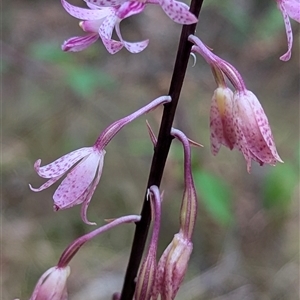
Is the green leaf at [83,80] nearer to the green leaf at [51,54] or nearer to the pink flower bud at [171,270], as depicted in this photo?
the green leaf at [51,54]

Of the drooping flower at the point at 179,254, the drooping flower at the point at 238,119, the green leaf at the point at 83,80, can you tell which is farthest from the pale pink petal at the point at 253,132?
the green leaf at the point at 83,80

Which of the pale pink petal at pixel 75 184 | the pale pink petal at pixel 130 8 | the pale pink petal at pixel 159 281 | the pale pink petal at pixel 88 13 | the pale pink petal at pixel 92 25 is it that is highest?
the pale pink petal at pixel 130 8

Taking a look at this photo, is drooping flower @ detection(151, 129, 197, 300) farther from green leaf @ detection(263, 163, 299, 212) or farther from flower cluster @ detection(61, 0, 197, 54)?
green leaf @ detection(263, 163, 299, 212)

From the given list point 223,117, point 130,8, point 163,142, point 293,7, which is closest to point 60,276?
point 163,142

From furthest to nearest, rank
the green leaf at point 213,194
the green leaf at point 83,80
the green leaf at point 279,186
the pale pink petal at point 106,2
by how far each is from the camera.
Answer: the green leaf at point 83,80 → the green leaf at point 279,186 → the green leaf at point 213,194 → the pale pink petal at point 106,2

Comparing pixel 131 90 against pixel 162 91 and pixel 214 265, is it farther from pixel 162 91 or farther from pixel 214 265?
pixel 214 265

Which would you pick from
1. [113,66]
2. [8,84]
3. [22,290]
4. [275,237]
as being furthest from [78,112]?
[275,237]

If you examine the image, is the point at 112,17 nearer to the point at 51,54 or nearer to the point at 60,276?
the point at 60,276
